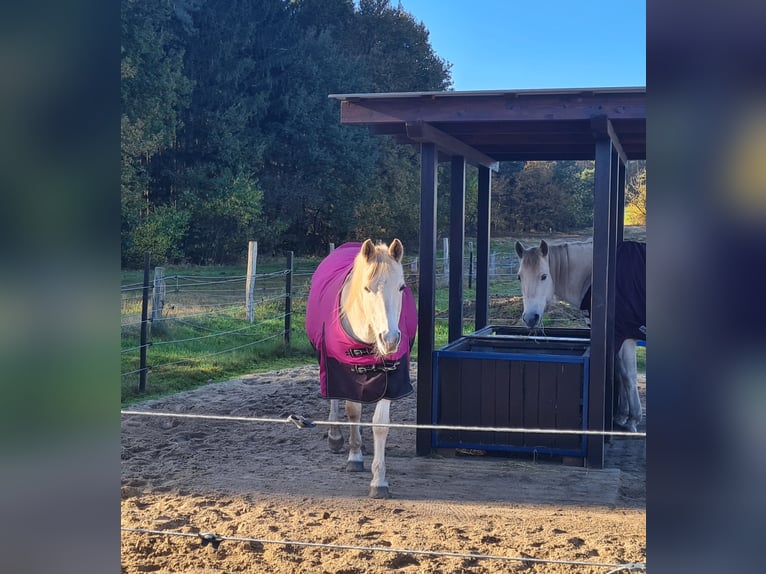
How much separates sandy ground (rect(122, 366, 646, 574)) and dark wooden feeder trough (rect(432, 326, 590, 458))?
0.15 m

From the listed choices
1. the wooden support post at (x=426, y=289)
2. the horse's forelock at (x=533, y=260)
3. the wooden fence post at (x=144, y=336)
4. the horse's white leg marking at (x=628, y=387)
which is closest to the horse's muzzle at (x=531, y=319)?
the horse's forelock at (x=533, y=260)

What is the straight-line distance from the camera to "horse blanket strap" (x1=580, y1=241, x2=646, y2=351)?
6078 millimetres

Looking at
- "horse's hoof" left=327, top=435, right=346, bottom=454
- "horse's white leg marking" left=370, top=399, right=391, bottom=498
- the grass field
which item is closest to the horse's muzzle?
"horse's hoof" left=327, top=435, right=346, bottom=454

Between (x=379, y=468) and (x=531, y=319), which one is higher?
(x=531, y=319)

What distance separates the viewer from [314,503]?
430 centimetres

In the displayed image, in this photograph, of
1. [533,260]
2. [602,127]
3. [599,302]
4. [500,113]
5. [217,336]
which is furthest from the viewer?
[217,336]

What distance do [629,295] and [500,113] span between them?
205cm

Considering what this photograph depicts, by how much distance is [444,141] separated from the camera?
18.4 ft

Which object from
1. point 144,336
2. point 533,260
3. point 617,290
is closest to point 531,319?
point 533,260

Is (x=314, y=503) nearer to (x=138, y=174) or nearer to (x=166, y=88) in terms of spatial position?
(x=166, y=88)

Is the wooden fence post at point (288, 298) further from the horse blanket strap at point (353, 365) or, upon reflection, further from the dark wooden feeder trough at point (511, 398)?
the horse blanket strap at point (353, 365)

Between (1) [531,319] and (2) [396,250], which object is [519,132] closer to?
(1) [531,319]

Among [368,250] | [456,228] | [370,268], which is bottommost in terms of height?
[370,268]
